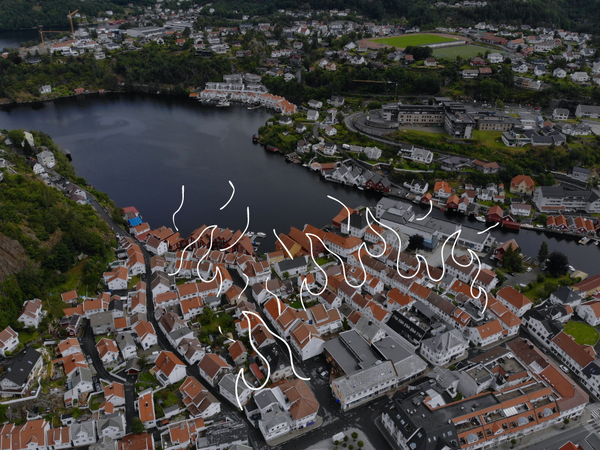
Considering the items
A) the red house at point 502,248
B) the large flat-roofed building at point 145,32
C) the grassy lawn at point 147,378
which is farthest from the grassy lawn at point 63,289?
the large flat-roofed building at point 145,32

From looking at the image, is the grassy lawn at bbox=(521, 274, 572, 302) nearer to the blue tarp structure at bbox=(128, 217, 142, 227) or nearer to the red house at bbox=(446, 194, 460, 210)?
the red house at bbox=(446, 194, 460, 210)

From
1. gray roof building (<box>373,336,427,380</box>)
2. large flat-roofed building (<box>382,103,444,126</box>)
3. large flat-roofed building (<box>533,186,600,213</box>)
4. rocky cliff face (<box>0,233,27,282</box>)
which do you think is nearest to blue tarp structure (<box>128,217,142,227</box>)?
rocky cliff face (<box>0,233,27,282</box>)

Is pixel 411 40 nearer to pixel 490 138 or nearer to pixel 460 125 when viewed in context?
pixel 460 125

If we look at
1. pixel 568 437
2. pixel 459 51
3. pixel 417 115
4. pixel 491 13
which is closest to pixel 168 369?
pixel 568 437

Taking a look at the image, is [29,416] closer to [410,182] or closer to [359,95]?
[410,182]

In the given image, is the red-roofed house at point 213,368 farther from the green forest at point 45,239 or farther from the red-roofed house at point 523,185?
the red-roofed house at point 523,185

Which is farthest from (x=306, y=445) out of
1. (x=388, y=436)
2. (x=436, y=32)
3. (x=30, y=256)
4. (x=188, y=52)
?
(x=436, y=32)

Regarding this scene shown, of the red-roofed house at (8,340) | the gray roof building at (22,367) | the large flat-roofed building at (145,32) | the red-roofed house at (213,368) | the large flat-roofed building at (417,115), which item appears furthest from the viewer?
the large flat-roofed building at (145,32)
